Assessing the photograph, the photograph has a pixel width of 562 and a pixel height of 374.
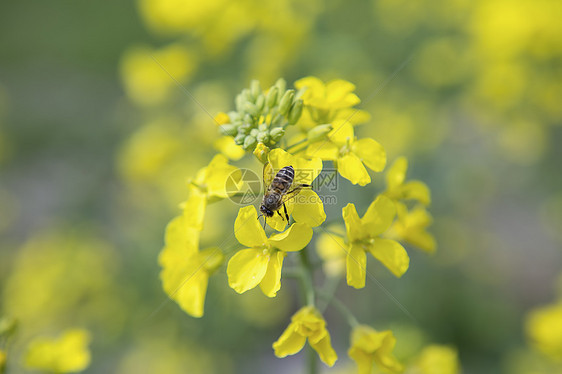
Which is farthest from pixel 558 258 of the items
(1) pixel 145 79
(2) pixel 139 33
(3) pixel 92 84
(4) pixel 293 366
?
(3) pixel 92 84

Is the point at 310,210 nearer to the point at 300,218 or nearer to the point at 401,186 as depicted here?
the point at 300,218

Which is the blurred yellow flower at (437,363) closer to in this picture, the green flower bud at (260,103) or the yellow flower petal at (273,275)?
the yellow flower petal at (273,275)

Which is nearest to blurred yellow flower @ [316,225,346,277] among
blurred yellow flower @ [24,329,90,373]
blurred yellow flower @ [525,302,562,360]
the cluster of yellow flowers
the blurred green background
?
the cluster of yellow flowers

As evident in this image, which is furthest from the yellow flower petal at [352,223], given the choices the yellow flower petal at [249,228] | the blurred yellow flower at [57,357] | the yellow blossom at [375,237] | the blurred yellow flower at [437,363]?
the blurred yellow flower at [57,357]

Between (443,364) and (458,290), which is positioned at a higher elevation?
(443,364)

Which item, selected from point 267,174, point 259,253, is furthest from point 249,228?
point 267,174

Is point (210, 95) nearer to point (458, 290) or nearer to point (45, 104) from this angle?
point (458, 290)
